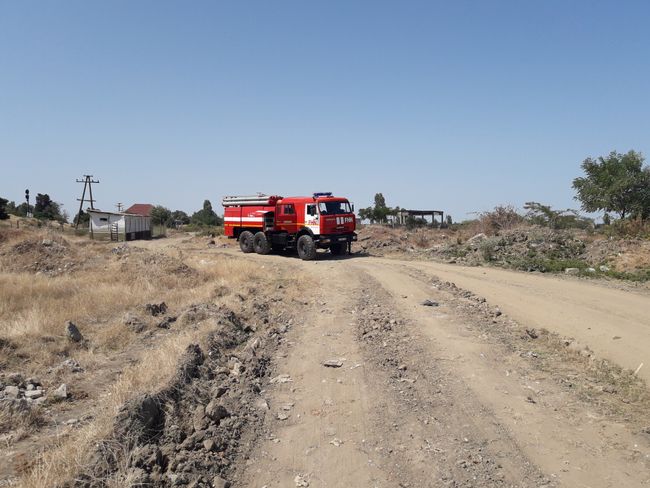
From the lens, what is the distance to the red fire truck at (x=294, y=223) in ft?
76.1

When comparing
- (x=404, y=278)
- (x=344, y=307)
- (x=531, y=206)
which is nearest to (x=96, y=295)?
(x=344, y=307)

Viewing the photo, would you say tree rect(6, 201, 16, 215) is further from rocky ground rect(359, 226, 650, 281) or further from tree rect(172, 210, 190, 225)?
rocky ground rect(359, 226, 650, 281)

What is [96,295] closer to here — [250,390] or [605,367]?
[250,390]

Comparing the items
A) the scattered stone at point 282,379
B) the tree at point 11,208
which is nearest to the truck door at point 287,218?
the scattered stone at point 282,379

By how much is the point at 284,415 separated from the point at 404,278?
11.2 m

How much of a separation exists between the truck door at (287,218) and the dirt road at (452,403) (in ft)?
43.0

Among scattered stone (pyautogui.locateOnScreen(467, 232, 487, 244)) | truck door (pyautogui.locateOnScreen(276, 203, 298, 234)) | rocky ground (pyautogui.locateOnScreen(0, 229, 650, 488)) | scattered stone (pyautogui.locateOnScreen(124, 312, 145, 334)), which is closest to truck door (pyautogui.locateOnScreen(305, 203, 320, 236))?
truck door (pyautogui.locateOnScreen(276, 203, 298, 234))

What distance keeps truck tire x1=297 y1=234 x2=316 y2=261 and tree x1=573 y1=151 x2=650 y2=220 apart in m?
19.9

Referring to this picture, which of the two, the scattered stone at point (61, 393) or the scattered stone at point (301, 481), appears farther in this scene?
the scattered stone at point (61, 393)

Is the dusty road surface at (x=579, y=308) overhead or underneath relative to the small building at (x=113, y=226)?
underneath

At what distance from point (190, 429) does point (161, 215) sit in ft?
266

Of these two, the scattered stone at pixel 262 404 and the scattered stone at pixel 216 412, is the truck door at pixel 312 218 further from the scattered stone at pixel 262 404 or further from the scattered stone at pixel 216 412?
the scattered stone at pixel 216 412

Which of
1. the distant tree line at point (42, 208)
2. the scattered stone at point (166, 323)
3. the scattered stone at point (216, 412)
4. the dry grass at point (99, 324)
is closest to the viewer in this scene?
the dry grass at point (99, 324)

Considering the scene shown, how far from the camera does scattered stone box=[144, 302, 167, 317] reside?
12.1 metres
